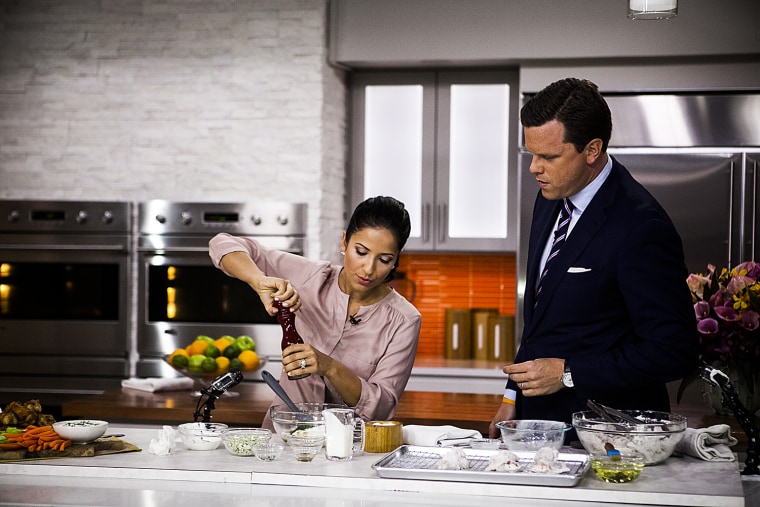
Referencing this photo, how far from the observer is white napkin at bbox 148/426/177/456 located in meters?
2.35

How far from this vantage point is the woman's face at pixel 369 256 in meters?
2.79

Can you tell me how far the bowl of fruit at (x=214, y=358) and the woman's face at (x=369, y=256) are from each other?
1113 millimetres

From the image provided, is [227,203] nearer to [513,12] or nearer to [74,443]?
[513,12]

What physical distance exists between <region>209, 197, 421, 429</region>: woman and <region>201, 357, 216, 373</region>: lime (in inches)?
31.1

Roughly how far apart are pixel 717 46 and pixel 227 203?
2.76 metres

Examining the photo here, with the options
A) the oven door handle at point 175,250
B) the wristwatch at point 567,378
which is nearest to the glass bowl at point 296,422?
the wristwatch at point 567,378

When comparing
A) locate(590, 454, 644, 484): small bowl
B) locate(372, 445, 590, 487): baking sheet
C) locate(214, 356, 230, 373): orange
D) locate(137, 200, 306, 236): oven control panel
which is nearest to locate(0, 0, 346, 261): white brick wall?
locate(137, 200, 306, 236): oven control panel

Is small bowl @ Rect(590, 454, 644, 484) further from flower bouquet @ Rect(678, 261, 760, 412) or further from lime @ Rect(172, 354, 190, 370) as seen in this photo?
lime @ Rect(172, 354, 190, 370)

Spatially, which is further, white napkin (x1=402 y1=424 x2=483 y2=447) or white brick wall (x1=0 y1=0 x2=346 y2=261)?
white brick wall (x1=0 y1=0 x2=346 y2=261)

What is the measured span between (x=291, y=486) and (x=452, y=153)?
3.70 metres

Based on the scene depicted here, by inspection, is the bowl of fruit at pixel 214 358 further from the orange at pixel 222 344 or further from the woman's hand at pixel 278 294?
the woman's hand at pixel 278 294

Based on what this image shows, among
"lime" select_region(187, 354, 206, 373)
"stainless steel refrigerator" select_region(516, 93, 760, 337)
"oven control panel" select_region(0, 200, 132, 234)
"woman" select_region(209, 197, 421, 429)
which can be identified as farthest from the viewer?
"oven control panel" select_region(0, 200, 132, 234)

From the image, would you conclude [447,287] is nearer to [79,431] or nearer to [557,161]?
[557,161]

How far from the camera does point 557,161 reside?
Answer: 248 cm
